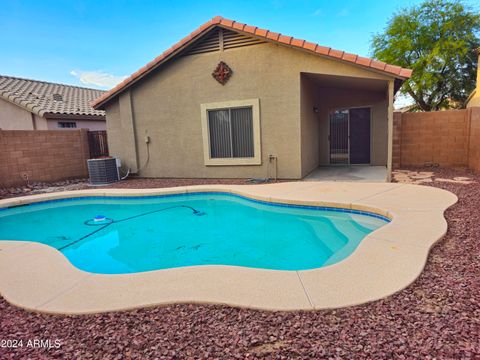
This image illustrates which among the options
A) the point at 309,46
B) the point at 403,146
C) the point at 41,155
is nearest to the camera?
the point at 309,46

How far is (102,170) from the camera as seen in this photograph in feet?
34.3

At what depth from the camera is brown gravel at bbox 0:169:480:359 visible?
78.6 inches

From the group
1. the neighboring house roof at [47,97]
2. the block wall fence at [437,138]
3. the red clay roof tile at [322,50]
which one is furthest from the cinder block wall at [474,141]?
the neighboring house roof at [47,97]

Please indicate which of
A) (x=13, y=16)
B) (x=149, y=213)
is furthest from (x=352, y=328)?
(x=13, y=16)

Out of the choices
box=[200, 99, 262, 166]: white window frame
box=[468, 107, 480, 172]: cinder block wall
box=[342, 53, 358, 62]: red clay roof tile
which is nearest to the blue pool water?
box=[200, 99, 262, 166]: white window frame

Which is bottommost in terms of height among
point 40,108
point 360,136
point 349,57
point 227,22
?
point 360,136

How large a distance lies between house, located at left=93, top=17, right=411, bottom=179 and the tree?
12.3m

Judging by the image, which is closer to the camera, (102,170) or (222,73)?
(222,73)

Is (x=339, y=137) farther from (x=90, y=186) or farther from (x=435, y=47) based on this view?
(x=435, y=47)

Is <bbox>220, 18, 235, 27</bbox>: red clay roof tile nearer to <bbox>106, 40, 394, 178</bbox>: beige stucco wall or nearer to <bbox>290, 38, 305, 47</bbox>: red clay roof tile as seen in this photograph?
<bbox>106, 40, 394, 178</bbox>: beige stucco wall

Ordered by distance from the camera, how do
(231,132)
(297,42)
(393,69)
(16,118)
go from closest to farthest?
(393,69)
(297,42)
(231,132)
(16,118)

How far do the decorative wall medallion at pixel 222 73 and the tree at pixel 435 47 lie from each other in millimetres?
17122

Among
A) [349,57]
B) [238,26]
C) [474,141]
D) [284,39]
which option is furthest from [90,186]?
[474,141]

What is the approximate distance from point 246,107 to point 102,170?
5749 mm
